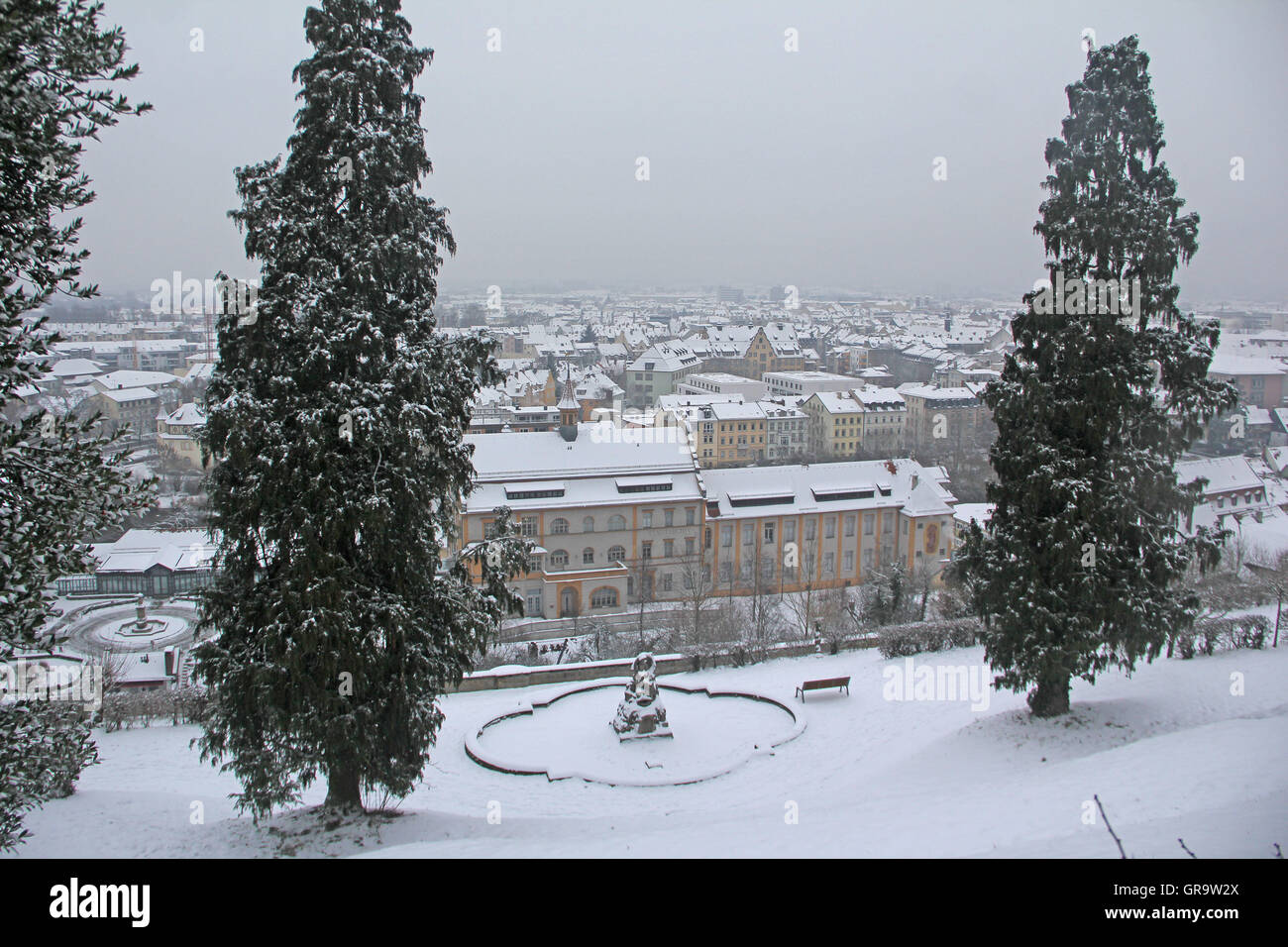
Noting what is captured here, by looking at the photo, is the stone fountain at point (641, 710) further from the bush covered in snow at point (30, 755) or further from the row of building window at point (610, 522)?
the row of building window at point (610, 522)

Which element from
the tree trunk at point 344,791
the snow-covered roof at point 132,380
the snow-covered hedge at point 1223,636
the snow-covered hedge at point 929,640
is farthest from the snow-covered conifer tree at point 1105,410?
the snow-covered roof at point 132,380

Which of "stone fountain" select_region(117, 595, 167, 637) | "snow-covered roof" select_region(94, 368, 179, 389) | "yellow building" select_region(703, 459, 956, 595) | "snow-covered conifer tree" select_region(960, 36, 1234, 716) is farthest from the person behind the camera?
"snow-covered roof" select_region(94, 368, 179, 389)

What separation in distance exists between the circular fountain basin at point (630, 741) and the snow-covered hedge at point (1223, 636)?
298 inches

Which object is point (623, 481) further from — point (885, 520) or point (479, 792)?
point (479, 792)

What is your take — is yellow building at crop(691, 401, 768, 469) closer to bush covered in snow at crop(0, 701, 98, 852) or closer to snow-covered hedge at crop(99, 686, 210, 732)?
snow-covered hedge at crop(99, 686, 210, 732)

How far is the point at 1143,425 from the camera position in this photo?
1294 centimetres

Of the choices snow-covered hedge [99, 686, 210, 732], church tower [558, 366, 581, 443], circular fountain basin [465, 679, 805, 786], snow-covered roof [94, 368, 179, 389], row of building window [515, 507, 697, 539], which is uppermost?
snow-covered roof [94, 368, 179, 389]

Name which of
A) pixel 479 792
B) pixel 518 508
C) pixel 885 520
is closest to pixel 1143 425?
pixel 479 792

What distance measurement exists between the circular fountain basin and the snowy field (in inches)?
10.6

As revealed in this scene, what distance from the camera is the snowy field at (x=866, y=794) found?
807 centimetres

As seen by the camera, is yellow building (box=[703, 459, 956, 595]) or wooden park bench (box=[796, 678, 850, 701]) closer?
wooden park bench (box=[796, 678, 850, 701])

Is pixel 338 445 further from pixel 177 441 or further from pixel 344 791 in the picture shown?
pixel 177 441

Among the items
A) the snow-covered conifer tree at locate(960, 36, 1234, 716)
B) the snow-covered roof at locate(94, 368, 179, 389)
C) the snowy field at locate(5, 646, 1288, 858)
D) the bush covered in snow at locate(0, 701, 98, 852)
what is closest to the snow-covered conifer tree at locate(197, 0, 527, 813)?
the snowy field at locate(5, 646, 1288, 858)

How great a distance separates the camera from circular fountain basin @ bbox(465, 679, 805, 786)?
14914 mm
